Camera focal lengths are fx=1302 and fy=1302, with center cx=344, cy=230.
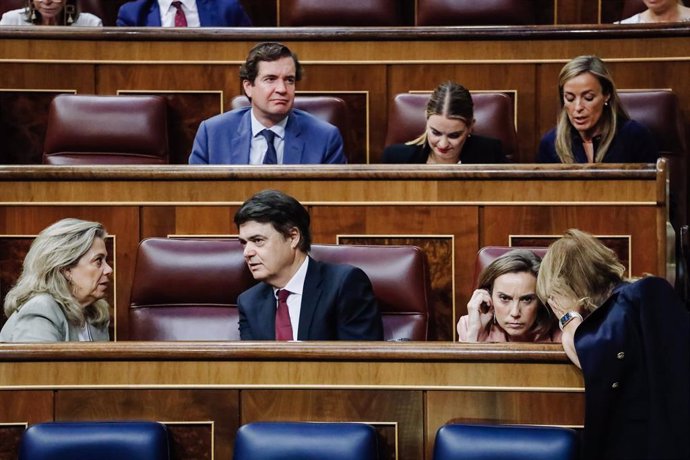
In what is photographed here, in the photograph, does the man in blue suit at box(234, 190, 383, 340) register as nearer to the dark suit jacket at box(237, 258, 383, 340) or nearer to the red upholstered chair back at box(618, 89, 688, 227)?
the dark suit jacket at box(237, 258, 383, 340)

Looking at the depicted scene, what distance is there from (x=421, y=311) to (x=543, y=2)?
1034 mm

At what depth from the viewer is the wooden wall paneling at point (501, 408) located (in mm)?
1150

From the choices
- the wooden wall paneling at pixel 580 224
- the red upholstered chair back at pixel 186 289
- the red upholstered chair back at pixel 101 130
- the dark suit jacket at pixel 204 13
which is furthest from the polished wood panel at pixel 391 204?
the dark suit jacket at pixel 204 13

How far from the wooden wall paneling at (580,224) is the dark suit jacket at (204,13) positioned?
791 mm

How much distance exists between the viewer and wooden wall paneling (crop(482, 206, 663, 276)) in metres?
1.55

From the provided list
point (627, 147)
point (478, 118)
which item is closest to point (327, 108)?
point (478, 118)

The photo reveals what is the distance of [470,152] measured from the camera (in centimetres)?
175

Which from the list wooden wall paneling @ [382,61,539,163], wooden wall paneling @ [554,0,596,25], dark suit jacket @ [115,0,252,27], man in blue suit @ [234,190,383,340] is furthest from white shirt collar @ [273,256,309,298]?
wooden wall paneling @ [554,0,596,25]

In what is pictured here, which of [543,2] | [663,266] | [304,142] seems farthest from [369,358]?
[543,2]

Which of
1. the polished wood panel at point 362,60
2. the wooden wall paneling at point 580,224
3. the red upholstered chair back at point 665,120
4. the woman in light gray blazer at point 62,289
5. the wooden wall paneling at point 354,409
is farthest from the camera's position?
the polished wood panel at point 362,60

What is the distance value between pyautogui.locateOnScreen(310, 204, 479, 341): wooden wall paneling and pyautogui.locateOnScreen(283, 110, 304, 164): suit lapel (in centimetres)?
18

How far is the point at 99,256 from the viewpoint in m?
1.48

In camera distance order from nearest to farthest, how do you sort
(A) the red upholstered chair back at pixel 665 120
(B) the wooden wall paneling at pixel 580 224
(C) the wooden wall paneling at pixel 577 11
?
(B) the wooden wall paneling at pixel 580 224 < (A) the red upholstered chair back at pixel 665 120 < (C) the wooden wall paneling at pixel 577 11

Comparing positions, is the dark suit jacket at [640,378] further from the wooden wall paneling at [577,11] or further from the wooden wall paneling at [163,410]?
the wooden wall paneling at [577,11]
